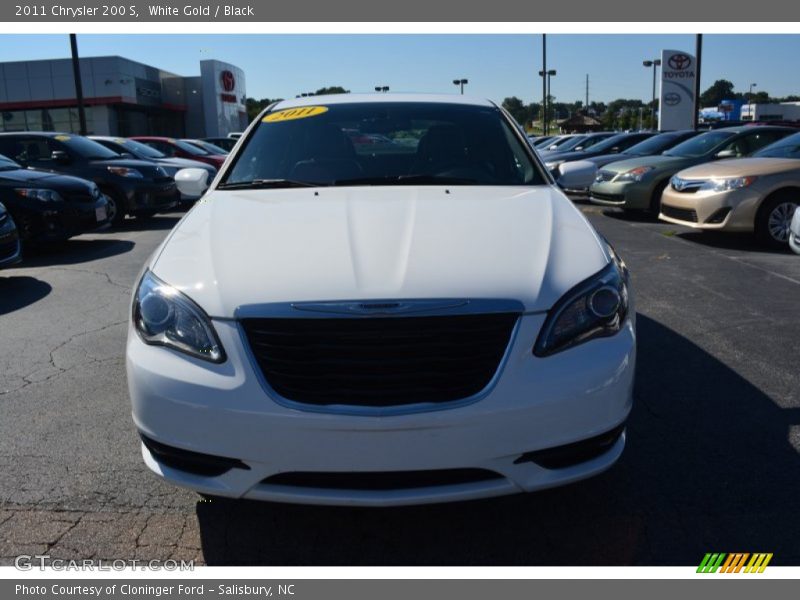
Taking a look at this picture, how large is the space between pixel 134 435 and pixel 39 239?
6.23 m

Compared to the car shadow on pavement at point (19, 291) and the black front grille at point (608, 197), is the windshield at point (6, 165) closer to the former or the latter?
the car shadow on pavement at point (19, 291)

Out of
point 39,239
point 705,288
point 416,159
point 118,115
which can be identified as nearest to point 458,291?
point 416,159

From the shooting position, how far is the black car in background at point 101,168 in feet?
37.2

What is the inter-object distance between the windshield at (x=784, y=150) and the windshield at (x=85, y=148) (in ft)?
32.1

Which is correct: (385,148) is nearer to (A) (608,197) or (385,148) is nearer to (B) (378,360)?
(B) (378,360)

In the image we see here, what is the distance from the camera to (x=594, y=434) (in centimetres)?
240

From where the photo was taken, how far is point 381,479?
232cm

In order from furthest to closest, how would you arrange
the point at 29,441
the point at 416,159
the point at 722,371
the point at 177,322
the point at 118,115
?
the point at 118,115 → the point at 722,371 → the point at 416,159 → the point at 29,441 → the point at 177,322

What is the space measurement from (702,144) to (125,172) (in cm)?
915

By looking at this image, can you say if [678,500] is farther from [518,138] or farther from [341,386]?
[518,138]

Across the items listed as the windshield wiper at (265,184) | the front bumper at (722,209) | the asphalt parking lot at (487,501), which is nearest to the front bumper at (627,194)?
the front bumper at (722,209)

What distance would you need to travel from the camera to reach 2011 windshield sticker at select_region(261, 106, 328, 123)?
4195 millimetres

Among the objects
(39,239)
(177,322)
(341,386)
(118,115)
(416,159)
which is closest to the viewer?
(341,386)

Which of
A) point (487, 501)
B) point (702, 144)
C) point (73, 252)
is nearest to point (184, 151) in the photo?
point (73, 252)
